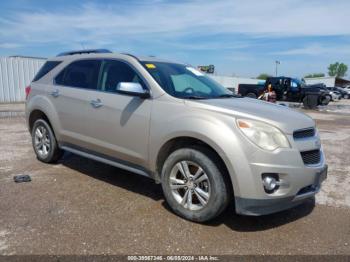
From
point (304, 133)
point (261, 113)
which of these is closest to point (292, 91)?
point (304, 133)

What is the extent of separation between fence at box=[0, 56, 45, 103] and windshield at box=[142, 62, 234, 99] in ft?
66.3

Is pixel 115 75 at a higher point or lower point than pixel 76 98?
higher

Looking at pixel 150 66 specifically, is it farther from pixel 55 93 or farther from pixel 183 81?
pixel 55 93

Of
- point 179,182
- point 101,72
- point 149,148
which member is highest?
point 101,72

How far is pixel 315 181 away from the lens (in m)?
3.78

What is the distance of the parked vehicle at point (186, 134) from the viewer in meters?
3.53

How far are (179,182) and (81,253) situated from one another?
4.30 ft

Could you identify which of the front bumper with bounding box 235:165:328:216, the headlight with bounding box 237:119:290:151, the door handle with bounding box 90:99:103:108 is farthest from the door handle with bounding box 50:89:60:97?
the front bumper with bounding box 235:165:328:216

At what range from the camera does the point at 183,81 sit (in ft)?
15.6

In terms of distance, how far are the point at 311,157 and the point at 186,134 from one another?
1.34 m

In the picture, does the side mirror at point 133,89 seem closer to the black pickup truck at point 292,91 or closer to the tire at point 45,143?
the tire at point 45,143

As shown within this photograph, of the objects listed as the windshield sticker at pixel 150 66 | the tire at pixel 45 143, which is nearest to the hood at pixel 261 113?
the windshield sticker at pixel 150 66

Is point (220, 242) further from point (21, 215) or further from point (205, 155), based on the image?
point (21, 215)

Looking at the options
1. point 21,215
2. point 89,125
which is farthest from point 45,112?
point 21,215
